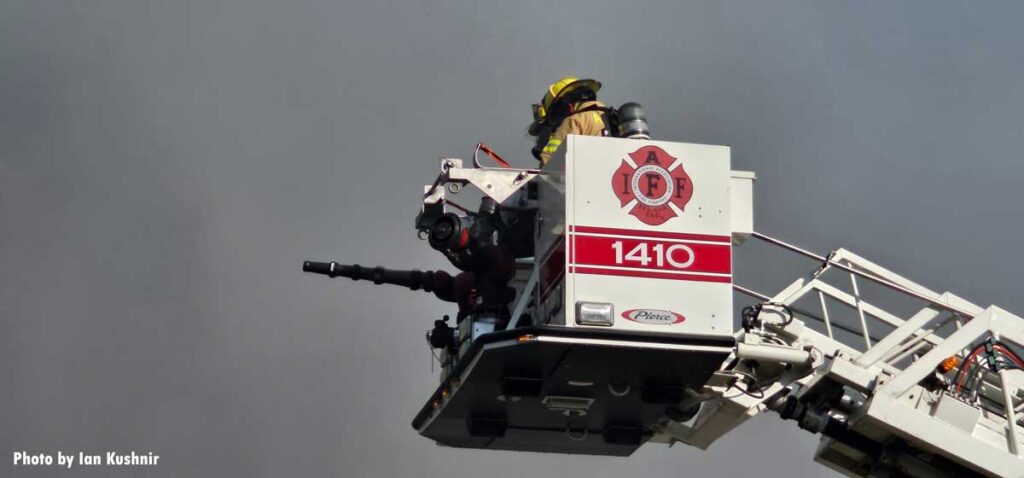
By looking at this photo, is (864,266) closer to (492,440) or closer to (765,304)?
(765,304)

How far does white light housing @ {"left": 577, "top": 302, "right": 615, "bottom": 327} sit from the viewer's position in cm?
2189

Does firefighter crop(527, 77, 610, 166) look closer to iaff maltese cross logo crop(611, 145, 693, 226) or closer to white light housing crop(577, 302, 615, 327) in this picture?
iaff maltese cross logo crop(611, 145, 693, 226)

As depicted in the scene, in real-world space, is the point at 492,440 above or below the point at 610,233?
below

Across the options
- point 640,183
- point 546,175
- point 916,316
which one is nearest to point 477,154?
point 546,175

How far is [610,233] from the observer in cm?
2233

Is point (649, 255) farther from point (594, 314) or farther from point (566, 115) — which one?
point (566, 115)

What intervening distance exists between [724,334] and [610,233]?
1785 millimetres

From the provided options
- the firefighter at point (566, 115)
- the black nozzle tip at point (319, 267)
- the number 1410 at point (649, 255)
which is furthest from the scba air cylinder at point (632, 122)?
the black nozzle tip at point (319, 267)

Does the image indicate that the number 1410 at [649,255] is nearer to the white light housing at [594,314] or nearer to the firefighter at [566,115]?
the white light housing at [594,314]

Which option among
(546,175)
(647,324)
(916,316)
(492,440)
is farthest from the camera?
(492,440)

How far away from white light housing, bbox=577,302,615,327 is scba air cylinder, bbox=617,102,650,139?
2797mm

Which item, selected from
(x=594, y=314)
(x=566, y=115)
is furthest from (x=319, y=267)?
(x=594, y=314)

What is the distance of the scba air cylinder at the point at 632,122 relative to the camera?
23.9 m

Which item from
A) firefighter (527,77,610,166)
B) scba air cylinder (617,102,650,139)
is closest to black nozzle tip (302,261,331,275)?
firefighter (527,77,610,166)
